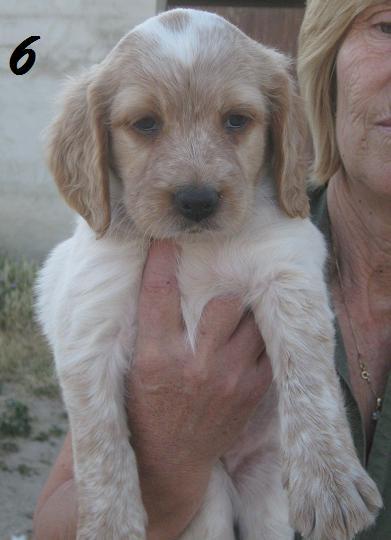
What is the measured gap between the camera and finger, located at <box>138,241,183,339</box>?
7.38 ft

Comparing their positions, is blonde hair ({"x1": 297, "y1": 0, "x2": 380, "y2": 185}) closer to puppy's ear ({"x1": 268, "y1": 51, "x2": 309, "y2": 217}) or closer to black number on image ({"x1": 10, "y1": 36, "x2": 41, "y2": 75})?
puppy's ear ({"x1": 268, "y1": 51, "x2": 309, "y2": 217})

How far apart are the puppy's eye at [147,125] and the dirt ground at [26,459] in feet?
8.70

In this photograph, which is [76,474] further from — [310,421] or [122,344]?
[310,421]

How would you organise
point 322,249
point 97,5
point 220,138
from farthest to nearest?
1. point 97,5
2. point 322,249
3. point 220,138

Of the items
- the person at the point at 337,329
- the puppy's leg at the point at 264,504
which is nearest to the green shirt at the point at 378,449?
the person at the point at 337,329

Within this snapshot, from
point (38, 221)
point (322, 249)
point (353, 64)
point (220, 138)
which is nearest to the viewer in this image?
point (220, 138)

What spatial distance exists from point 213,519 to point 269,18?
4.85m

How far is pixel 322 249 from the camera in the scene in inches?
93.3

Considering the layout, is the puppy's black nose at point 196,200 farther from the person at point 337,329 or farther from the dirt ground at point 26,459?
the dirt ground at point 26,459

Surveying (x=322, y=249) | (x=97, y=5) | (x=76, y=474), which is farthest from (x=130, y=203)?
(x=97, y=5)

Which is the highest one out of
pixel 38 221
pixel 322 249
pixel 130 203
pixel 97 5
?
pixel 130 203

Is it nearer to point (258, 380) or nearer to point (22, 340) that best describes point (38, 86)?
point (22, 340)

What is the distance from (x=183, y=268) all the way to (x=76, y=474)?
0.67 m

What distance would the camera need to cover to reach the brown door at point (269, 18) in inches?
246
